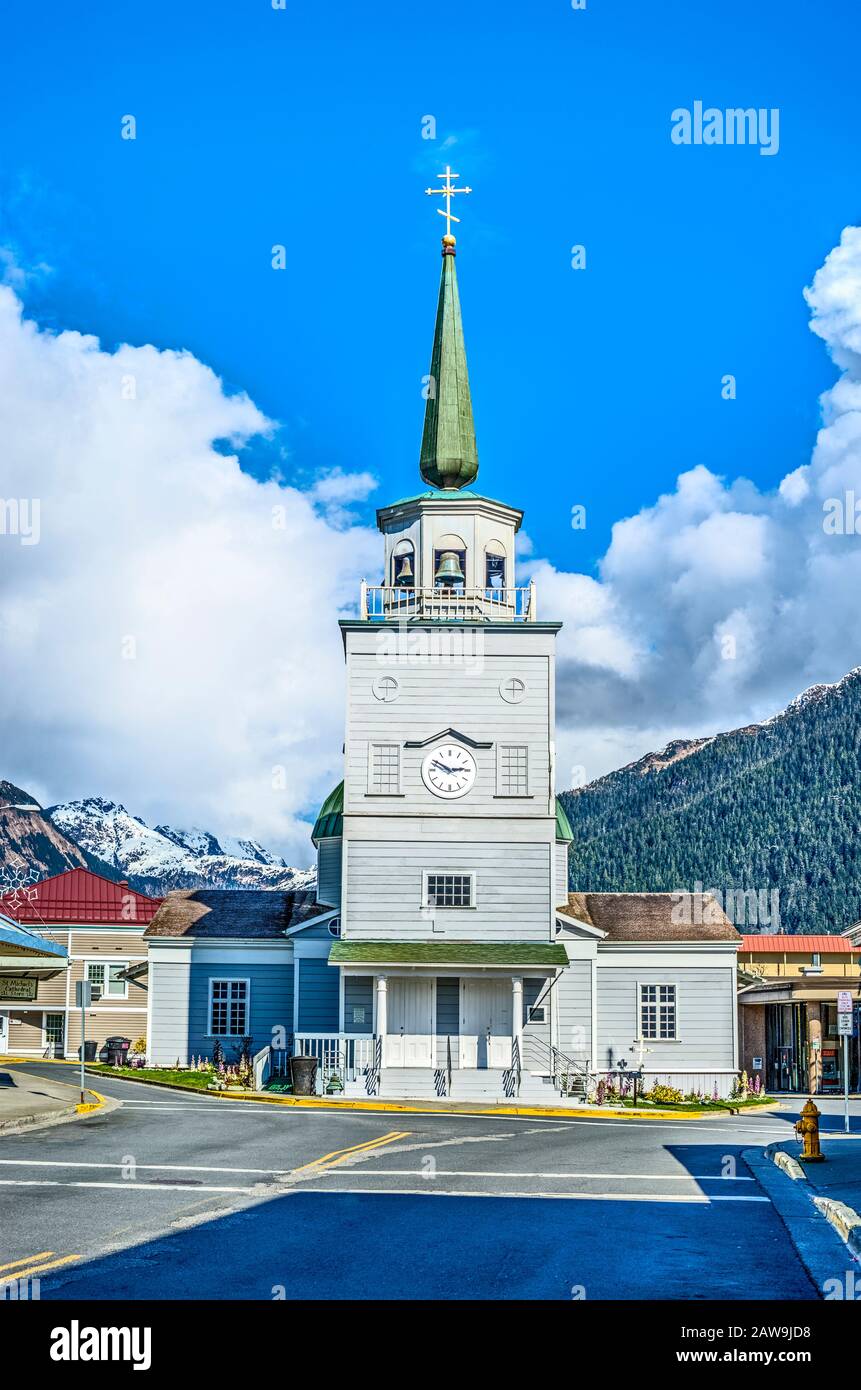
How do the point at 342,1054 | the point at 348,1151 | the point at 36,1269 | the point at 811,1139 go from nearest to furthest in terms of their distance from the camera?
the point at 36,1269 → the point at 811,1139 → the point at 348,1151 → the point at 342,1054

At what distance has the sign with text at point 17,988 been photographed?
30.6 m

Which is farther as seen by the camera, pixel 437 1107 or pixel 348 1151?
pixel 437 1107

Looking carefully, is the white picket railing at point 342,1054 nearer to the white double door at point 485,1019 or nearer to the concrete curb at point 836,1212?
the white double door at point 485,1019

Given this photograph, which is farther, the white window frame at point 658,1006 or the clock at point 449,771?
the white window frame at point 658,1006

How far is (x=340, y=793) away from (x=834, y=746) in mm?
138316

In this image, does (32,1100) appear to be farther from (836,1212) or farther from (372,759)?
(836,1212)

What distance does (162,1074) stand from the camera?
38.6 m

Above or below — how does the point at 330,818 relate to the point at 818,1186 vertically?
above

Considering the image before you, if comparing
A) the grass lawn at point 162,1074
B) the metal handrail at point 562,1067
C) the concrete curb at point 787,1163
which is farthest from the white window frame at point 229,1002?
the concrete curb at point 787,1163

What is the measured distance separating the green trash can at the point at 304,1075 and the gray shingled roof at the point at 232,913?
8156 millimetres

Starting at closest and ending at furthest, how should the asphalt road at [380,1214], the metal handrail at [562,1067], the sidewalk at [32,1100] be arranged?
the asphalt road at [380,1214] → the sidewalk at [32,1100] → the metal handrail at [562,1067]

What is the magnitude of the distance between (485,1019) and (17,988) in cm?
1290

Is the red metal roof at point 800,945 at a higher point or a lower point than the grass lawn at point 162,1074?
higher
